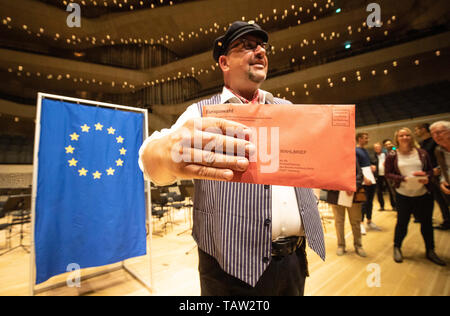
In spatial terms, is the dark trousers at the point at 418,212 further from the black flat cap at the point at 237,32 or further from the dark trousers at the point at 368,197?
the black flat cap at the point at 237,32

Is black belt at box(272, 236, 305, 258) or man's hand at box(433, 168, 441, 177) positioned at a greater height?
man's hand at box(433, 168, 441, 177)

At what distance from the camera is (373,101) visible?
32.7ft

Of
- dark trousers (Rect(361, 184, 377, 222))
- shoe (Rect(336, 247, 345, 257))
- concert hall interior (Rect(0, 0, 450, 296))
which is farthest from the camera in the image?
concert hall interior (Rect(0, 0, 450, 296))

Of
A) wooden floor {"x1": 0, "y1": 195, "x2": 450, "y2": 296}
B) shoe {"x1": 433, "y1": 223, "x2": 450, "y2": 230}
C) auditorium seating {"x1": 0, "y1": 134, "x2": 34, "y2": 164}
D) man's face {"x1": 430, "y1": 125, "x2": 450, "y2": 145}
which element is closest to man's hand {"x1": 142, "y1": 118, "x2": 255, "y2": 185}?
wooden floor {"x1": 0, "y1": 195, "x2": 450, "y2": 296}

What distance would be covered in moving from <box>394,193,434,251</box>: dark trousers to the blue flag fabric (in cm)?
308

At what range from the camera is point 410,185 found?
7.81 ft

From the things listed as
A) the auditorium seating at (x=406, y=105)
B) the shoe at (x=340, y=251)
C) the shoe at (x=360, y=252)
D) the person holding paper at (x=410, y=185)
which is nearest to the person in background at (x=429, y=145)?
the person holding paper at (x=410, y=185)

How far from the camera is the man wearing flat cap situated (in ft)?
2.67

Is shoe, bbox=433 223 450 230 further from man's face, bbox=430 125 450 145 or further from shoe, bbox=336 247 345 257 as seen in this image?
man's face, bbox=430 125 450 145

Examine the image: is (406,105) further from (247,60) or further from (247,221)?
(247,221)
